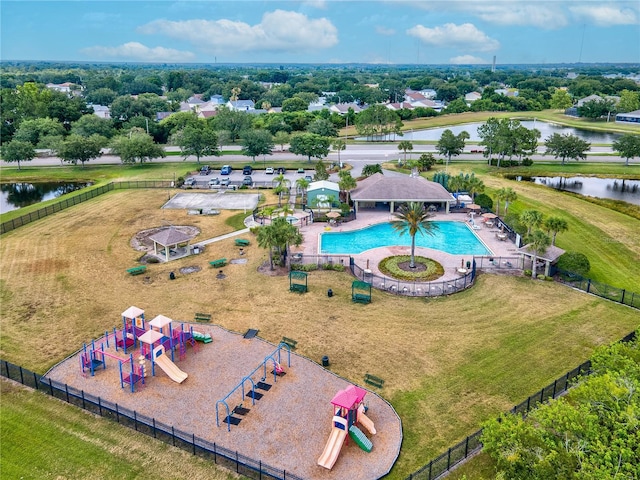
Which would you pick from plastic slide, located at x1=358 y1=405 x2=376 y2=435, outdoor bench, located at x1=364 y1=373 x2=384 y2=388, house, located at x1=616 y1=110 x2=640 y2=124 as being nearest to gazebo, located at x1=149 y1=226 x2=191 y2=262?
outdoor bench, located at x1=364 y1=373 x2=384 y2=388

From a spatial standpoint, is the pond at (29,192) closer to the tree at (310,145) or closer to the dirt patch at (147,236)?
the dirt patch at (147,236)

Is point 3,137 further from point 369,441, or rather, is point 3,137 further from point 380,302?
point 369,441

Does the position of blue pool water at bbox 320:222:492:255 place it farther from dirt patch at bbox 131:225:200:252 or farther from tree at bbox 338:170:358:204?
dirt patch at bbox 131:225:200:252

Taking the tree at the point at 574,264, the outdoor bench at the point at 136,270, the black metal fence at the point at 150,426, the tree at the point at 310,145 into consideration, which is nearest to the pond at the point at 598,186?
the tree at the point at 310,145

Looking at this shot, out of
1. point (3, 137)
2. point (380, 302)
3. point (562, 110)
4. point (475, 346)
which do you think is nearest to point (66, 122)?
point (3, 137)

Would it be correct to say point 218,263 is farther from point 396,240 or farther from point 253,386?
point 253,386
